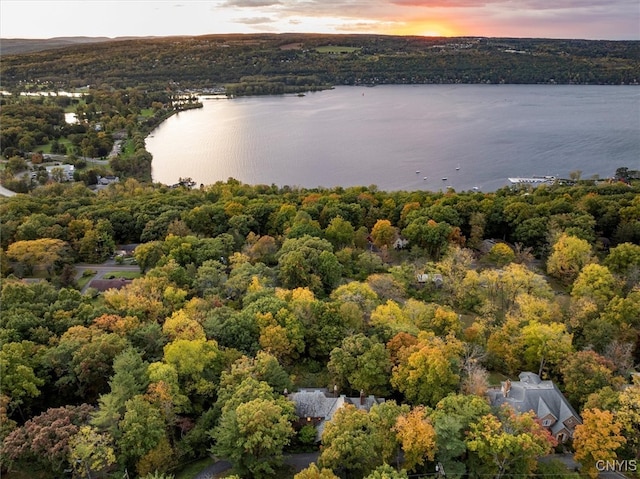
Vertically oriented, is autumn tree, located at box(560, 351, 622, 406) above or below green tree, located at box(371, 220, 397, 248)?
below

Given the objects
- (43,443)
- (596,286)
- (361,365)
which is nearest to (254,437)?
(361,365)

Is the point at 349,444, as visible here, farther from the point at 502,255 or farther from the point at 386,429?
the point at 502,255

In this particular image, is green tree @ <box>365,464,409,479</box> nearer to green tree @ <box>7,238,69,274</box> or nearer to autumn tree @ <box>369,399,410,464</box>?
autumn tree @ <box>369,399,410,464</box>

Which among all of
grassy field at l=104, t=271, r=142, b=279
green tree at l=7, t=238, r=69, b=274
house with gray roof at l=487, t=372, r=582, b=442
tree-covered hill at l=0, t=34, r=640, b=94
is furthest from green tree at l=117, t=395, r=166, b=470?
tree-covered hill at l=0, t=34, r=640, b=94

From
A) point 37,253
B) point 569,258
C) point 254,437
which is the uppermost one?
point 37,253

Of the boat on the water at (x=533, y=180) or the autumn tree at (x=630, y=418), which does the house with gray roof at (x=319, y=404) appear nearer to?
the autumn tree at (x=630, y=418)

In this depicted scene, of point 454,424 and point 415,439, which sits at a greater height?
point 454,424
